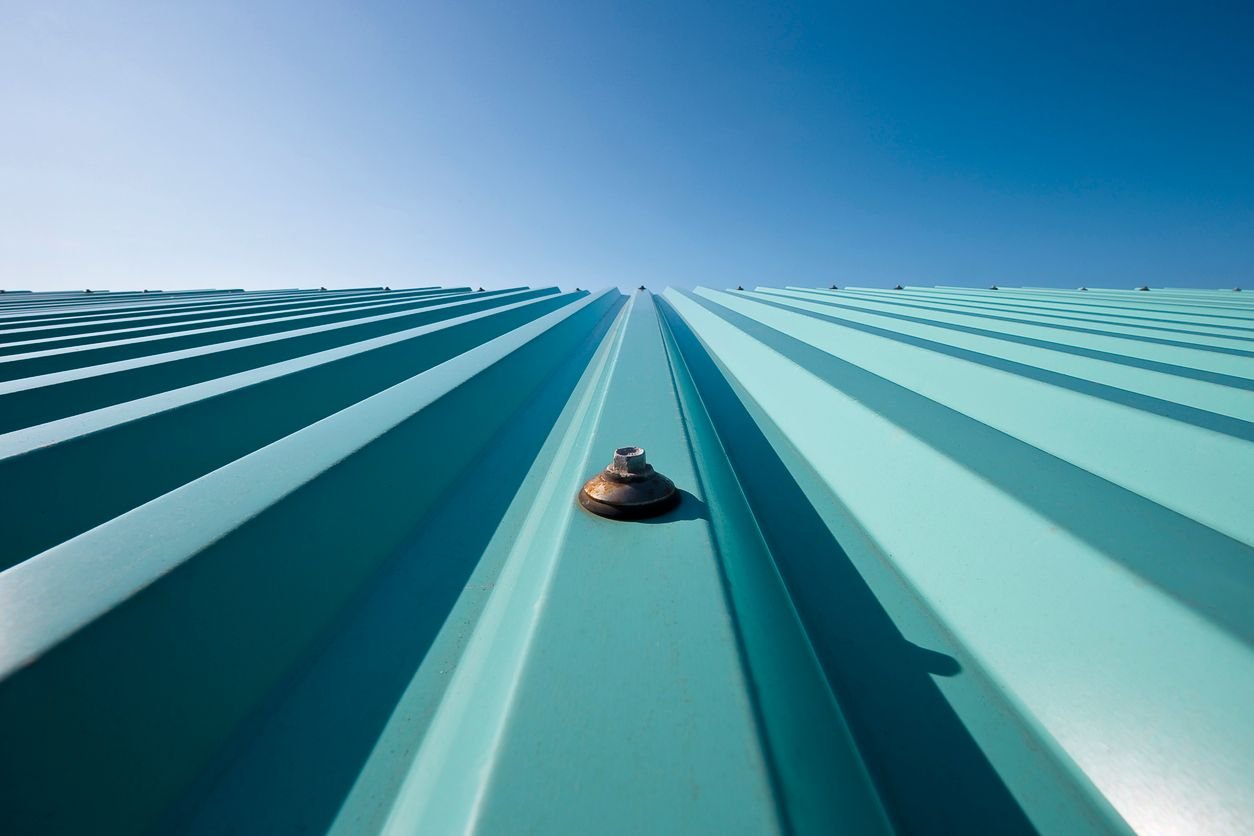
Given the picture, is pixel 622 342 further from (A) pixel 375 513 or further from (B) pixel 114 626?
(B) pixel 114 626

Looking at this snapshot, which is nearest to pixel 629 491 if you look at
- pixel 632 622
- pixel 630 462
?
pixel 630 462

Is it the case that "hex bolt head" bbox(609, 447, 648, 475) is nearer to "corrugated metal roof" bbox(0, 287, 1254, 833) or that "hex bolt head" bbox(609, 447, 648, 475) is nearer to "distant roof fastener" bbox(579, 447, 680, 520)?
"distant roof fastener" bbox(579, 447, 680, 520)

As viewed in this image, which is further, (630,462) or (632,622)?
(630,462)

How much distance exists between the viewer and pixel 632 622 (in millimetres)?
690

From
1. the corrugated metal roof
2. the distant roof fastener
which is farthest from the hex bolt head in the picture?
the corrugated metal roof

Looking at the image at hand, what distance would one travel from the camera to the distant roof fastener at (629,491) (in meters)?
0.93

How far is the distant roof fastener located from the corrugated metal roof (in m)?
0.04

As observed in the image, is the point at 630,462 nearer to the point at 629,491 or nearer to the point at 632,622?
the point at 629,491

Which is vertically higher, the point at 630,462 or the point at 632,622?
the point at 630,462

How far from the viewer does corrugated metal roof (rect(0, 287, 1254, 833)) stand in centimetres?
52

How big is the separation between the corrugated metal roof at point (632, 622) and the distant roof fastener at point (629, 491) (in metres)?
0.04

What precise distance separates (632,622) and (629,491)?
0.30m

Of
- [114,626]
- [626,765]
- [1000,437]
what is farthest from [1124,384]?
[114,626]

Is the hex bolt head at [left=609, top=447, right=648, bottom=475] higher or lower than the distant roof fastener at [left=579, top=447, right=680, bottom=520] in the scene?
higher
